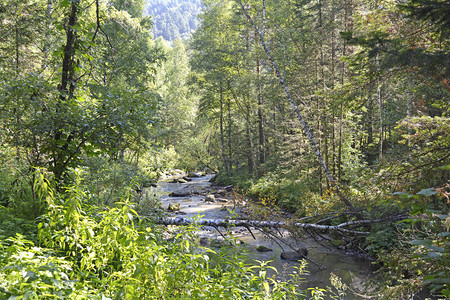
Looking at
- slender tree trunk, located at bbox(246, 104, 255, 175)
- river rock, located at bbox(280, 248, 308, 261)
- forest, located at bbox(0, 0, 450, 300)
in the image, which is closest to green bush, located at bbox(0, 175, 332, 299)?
forest, located at bbox(0, 0, 450, 300)

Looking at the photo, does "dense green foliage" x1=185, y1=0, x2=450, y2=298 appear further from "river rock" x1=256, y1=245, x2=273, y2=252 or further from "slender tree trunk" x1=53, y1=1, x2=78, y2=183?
"slender tree trunk" x1=53, y1=1, x2=78, y2=183

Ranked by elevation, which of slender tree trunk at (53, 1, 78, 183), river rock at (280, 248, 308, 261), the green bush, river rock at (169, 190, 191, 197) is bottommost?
river rock at (280, 248, 308, 261)

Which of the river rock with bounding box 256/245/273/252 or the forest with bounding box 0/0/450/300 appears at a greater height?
the forest with bounding box 0/0/450/300

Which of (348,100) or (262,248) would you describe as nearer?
(348,100)

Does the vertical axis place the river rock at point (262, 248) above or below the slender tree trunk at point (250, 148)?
below

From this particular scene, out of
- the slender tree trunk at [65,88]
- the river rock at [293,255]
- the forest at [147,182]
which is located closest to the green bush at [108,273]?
the forest at [147,182]

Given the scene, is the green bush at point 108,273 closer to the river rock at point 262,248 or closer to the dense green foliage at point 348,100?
the dense green foliage at point 348,100

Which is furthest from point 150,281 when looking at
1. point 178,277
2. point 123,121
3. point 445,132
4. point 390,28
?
point 390,28

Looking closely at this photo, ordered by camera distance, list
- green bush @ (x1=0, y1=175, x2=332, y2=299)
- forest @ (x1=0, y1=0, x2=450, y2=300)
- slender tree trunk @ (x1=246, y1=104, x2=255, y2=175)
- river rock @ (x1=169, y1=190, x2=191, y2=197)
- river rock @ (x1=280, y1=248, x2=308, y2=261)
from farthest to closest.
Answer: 1. slender tree trunk @ (x1=246, y1=104, x2=255, y2=175)
2. river rock @ (x1=169, y1=190, x2=191, y2=197)
3. river rock @ (x1=280, y1=248, x2=308, y2=261)
4. forest @ (x1=0, y1=0, x2=450, y2=300)
5. green bush @ (x1=0, y1=175, x2=332, y2=299)

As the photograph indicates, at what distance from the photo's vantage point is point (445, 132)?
389 cm

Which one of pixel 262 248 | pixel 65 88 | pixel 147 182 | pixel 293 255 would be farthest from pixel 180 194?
pixel 65 88

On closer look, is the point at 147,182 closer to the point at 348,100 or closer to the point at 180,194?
the point at 348,100

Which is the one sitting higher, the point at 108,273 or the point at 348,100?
the point at 348,100

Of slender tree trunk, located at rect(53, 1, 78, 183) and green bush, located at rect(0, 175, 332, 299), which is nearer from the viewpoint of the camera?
green bush, located at rect(0, 175, 332, 299)
